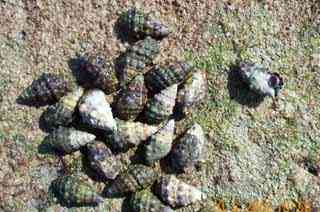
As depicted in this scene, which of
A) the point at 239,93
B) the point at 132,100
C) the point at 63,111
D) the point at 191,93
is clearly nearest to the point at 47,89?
the point at 63,111

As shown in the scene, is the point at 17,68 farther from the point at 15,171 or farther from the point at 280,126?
the point at 280,126

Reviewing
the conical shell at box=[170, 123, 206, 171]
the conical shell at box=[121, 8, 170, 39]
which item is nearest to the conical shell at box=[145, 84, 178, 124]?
the conical shell at box=[170, 123, 206, 171]

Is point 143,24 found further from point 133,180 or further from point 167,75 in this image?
point 133,180

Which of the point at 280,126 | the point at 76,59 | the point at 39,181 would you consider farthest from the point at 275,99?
the point at 39,181

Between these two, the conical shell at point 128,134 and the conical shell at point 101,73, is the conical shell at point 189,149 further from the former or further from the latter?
the conical shell at point 101,73

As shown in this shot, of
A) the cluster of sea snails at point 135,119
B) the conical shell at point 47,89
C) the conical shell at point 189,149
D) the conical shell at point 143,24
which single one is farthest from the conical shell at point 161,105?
the conical shell at point 47,89

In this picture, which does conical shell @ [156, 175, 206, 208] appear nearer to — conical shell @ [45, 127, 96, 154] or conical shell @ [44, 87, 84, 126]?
conical shell @ [45, 127, 96, 154]
